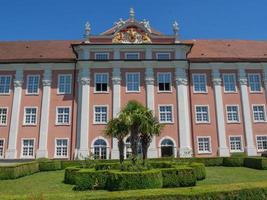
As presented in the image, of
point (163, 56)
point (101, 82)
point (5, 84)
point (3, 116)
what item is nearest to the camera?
point (3, 116)

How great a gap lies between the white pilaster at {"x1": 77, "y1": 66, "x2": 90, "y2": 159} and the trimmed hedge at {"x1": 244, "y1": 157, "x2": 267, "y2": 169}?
15252 mm

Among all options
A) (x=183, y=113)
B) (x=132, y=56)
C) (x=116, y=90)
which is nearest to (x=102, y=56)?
(x=132, y=56)

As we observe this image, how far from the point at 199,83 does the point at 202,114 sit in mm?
3680

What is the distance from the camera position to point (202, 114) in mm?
31422

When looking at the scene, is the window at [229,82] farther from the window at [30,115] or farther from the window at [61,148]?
the window at [30,115]

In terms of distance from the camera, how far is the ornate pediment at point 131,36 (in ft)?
104

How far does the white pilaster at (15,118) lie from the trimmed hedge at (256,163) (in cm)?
2273

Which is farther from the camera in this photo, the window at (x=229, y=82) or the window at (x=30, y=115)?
the window at (x=229, y=82)

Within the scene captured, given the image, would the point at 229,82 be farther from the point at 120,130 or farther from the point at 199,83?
the point at 120,130

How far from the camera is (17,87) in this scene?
3139cm

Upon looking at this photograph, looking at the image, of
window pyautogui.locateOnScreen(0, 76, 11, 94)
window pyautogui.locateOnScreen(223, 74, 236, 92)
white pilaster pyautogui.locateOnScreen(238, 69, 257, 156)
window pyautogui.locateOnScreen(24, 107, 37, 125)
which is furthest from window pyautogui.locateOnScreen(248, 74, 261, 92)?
window pyautogui.locateOnScreen(0, 76, 11, 94)

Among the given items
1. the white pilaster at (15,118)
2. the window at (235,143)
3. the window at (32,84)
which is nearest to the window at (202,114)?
the window at (235,143)

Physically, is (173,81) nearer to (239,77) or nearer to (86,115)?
(239,77)

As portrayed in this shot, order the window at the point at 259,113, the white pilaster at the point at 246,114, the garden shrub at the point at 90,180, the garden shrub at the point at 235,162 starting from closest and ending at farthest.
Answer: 1. the garden shrub at the point at 90,180
2. the garden shrub at the point at 235,162
3. the white pilaster at the point at 246,114
4. the window at the point at 259,113
